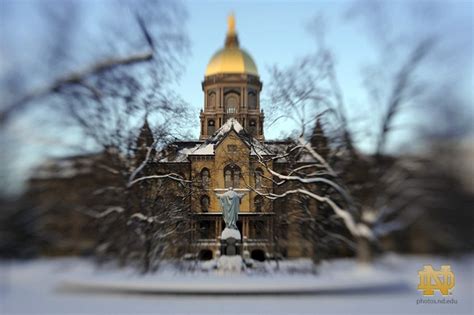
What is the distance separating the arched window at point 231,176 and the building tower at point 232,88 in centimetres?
1127

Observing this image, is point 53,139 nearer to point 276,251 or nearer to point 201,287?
point 201,287

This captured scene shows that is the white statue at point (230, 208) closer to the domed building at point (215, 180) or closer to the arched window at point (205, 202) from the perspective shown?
the domed building at point (215, 180)

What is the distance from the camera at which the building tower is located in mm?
49031

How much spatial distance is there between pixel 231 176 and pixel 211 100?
16550 mm

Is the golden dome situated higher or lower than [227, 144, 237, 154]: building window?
higher

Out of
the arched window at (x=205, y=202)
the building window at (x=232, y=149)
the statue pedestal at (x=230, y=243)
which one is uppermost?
the building window at (x=232, y=149)

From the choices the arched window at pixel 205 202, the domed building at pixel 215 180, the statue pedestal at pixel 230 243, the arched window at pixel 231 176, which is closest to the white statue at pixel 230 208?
the statue pedestal at pixel 230 243

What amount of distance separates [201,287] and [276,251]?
10.3 m

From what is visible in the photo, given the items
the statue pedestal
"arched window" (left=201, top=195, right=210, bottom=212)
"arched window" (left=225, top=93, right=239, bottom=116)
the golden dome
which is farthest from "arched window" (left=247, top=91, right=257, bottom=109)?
the statue pedestal

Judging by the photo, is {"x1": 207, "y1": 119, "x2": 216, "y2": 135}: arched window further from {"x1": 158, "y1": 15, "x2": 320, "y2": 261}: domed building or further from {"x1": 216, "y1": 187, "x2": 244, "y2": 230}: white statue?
{"x1": 216, "y1": 187, "x2": 244, "y2": 230}: white statue

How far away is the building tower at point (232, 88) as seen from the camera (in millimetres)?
49031

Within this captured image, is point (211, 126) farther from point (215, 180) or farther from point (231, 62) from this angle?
point (215, 180)

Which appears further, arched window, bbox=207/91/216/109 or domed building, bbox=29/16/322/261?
arched window, bbox=207/91/216/109

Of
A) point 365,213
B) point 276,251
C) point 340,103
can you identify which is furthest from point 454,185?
point 276,251
